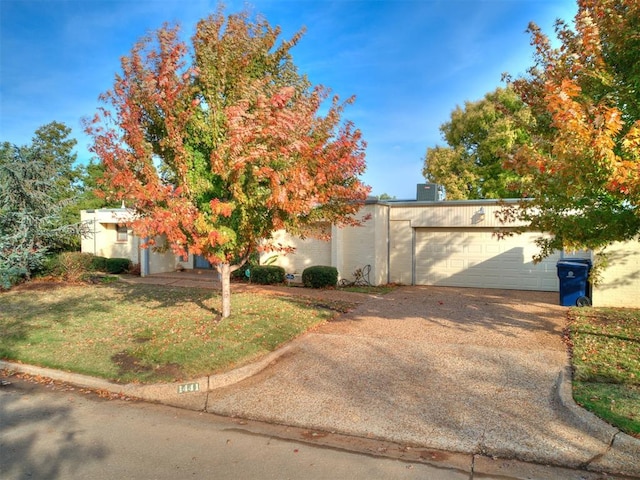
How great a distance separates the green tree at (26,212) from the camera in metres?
14.3

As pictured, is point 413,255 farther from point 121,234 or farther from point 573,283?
point 121,234

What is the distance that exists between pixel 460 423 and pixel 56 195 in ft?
53.4

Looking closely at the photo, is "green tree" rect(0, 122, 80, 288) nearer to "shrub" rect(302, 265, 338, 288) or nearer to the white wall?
"shrub" rect(302, 265, 338, 288)

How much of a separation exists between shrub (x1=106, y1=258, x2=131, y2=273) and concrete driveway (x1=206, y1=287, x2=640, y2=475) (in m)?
13.2

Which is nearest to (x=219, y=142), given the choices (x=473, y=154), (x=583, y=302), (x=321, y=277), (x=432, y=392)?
(x=432, y=392)

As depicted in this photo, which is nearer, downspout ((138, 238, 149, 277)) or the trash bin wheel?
the trash bin wheel

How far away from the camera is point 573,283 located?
1091 centimetres

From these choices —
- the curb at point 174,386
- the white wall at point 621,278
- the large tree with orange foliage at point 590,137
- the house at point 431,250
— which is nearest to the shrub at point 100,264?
the house at point 431,250

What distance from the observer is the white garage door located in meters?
14.3

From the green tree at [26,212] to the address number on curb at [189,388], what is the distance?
11177 mm

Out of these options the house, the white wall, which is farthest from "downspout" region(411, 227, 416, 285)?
the white wall

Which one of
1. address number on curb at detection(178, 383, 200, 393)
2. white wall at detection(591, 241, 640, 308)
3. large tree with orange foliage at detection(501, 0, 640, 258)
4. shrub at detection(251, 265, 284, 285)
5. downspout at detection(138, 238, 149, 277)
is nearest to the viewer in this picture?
large tree with orange foliage at detection(501, 0, 640, 258)

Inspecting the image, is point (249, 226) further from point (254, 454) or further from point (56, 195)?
point (56, 195)

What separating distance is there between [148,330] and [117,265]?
11.8 metres
